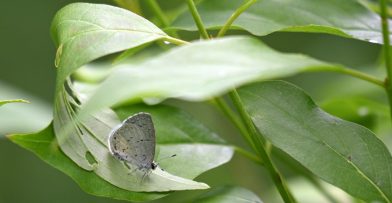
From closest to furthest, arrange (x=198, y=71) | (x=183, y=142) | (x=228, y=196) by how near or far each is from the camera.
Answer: (x=198, y=71), (x=228, y=196), (x=183, y=142)

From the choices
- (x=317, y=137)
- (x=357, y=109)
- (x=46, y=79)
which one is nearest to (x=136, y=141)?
(x=317, y=137)

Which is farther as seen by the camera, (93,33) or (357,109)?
(357,109)

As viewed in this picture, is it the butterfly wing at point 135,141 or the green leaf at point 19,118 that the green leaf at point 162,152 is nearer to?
the butterfly wing at point 135,141

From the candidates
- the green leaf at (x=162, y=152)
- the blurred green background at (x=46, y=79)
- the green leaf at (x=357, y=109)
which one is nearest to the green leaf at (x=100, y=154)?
the green leaf at (x=162, y=152)

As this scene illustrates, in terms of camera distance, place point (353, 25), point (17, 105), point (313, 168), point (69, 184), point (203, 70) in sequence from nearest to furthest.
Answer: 1. point (203, 70)
2. point (313, 168)
3. point (353, 25)
4. point (17, 105)
5. point (69, 184)

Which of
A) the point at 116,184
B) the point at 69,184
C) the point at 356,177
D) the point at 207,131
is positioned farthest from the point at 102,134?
the point at 69,184

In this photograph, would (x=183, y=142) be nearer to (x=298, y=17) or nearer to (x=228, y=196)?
(x=228, y=196)

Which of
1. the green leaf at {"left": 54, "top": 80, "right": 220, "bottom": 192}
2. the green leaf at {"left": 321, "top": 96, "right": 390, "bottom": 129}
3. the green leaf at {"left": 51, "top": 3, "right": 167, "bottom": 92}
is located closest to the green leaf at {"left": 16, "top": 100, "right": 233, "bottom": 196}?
the green leaf at {"left": 54, "top": 80, "right": 220, "bottom": 192}

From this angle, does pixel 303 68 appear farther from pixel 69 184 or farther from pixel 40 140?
pixel 69 184
